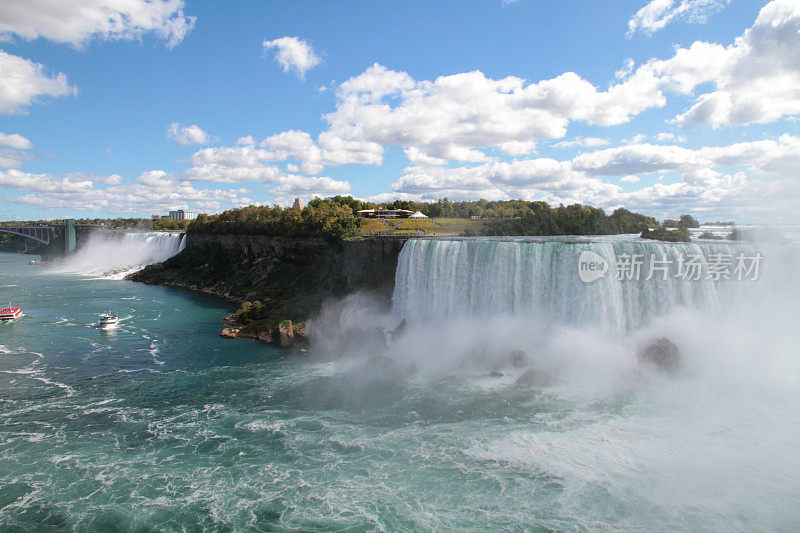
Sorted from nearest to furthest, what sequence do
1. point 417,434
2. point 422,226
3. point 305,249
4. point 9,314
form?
point 417,434 < point 9,314 < point 305,249 < point 422,226

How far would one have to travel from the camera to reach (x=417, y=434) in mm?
15578

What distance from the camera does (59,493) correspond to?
12594 mm

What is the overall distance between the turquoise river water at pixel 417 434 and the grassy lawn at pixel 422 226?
25.5m

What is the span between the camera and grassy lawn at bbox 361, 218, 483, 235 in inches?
2016

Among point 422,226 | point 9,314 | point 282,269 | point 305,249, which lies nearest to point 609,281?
point 305,249

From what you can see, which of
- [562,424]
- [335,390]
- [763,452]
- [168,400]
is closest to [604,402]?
[562,424]

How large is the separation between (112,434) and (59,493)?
3453 millimetres

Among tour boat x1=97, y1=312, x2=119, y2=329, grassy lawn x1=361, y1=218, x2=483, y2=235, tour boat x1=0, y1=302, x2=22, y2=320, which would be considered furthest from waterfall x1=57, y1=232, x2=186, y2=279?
tour boat x1=97, y1=312, x2=119, y2=329

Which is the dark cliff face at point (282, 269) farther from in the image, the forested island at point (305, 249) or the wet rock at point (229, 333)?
the wet rock at point (229, 333)

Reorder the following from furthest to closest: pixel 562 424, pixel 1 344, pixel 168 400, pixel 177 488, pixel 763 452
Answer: pixel 1 344 < pixel 168 400 < pixel 562 424 < pixel 763 452 < pixel 177 488

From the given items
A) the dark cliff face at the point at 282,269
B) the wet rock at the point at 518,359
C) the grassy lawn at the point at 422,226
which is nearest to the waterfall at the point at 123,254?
the dark cliff face at the point at 282,269

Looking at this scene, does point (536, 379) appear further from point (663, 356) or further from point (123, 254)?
point (123, 254)

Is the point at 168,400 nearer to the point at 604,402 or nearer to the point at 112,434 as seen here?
the point at 112,434

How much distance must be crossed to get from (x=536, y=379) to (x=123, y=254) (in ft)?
258
